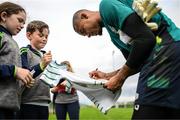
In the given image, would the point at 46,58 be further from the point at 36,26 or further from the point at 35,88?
the point at 36,26

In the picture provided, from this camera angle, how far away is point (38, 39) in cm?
570

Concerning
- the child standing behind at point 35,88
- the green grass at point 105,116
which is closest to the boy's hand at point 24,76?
the child standing behind at point 35,88

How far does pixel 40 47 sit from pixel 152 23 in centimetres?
239

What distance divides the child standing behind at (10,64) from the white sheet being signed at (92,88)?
23 cm

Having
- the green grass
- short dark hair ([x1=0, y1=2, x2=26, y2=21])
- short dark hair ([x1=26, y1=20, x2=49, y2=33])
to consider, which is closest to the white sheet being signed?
short dark hair ([x1=0, y1=2, x2=26, y2=21])

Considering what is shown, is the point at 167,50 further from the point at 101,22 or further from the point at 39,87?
the point at 39,87

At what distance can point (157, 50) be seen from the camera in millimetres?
3553

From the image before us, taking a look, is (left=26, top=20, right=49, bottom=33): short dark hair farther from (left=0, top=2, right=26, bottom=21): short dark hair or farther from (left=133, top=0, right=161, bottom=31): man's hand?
(left=133, top=0, right=161, bottom=31): man's hand

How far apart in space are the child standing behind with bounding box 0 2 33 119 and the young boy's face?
3.25 ft

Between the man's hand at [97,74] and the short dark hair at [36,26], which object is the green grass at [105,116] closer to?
the short dark hair at [36,26]

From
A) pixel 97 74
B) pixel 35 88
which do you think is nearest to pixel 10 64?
pixel 97 74

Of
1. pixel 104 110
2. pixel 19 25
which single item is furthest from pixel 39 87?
pixel 104 110

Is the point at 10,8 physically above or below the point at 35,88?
above

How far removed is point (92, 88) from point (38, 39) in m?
1.97
